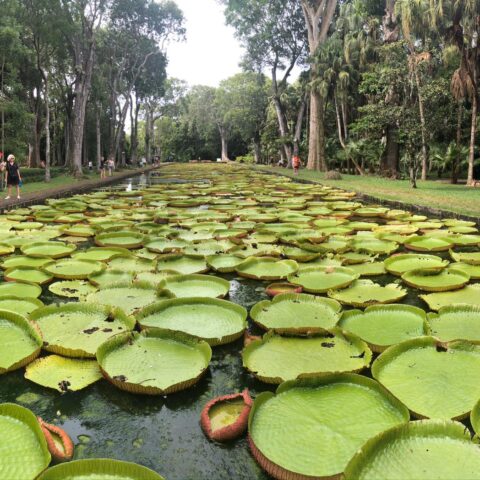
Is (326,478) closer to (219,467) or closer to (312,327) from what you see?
(219,467)

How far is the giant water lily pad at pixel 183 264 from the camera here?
422 centimetres

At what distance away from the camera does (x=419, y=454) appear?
158cm

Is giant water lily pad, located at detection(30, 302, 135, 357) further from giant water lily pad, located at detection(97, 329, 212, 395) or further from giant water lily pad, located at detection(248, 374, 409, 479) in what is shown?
giant water lily pad, located at detection(248, 374, 409, 479)

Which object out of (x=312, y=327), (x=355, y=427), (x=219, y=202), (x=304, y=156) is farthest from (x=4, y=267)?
(x=304, y=156)

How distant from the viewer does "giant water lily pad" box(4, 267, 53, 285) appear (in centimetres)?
387

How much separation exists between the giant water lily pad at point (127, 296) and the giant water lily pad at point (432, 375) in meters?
1.76

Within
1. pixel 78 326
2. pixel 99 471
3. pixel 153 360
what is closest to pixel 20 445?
pixel 99 471

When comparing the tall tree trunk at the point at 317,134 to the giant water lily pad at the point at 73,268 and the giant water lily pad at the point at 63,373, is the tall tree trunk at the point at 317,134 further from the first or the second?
the giant water lily pad at the point at 63,373

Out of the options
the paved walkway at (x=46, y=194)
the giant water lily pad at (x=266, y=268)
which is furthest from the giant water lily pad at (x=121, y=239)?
the paved walkway at (x=46, y=194)

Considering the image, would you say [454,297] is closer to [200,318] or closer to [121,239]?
[200,318]

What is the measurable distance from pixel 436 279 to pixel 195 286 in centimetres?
205

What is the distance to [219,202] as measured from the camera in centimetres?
955

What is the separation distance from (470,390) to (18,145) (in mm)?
17055

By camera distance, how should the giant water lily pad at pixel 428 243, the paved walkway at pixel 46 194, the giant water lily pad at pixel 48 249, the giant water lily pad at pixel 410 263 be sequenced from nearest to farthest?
the giant water lily pad at pixel 410 263, the giant water lily pad at pixel 48 249, the giant water lily pad at pixel 428 243, the paved walkway at pixel 46 194
